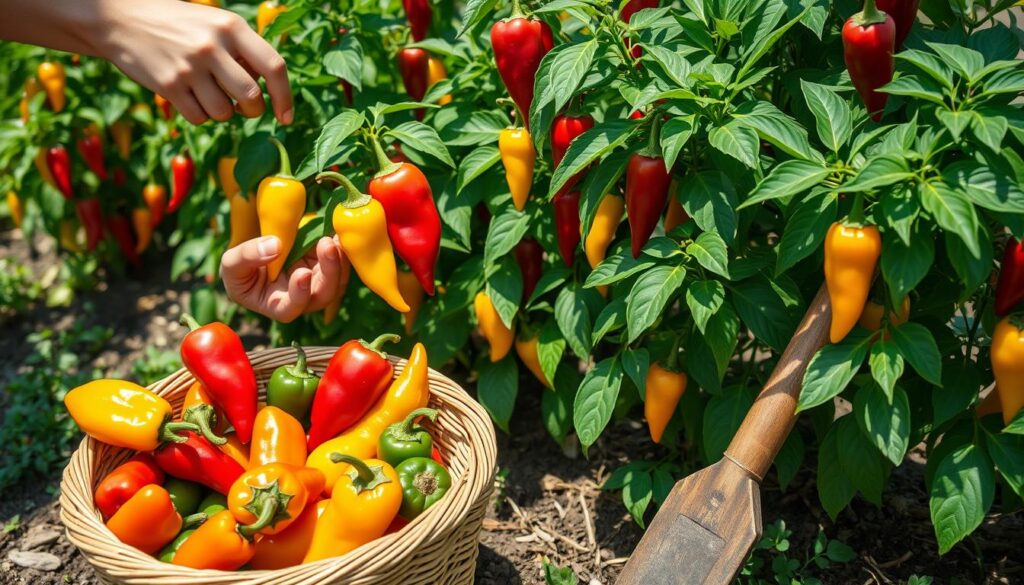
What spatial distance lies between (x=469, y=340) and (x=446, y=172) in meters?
0.82

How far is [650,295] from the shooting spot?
7.04 feet

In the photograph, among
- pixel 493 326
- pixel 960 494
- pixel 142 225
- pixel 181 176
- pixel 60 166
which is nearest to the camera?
pixel 960 494

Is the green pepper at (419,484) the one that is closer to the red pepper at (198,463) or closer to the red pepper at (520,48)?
the red pepper at (198,463)

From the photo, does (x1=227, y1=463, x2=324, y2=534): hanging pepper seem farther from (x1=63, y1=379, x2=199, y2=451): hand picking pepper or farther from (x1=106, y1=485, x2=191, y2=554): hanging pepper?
(x1=63, y1=379, x2=199, y2=451): hand picking pepper

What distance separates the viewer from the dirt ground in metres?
2.55

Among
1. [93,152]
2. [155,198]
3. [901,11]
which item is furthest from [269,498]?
[93,152]

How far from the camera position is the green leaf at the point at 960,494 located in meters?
2.04

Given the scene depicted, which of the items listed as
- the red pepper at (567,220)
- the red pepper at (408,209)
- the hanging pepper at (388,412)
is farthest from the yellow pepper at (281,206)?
the red pepper at (567,220)

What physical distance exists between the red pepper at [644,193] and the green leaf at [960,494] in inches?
34.0

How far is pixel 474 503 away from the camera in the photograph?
207 centimetres

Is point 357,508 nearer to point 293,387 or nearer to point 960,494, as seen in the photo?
point 293,387

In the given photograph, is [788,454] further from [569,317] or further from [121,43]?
[121,43]

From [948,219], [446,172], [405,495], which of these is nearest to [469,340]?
[446,172]

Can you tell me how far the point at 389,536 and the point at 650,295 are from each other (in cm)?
79
